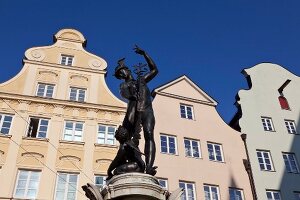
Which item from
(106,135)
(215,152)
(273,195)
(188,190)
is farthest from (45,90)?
(273,195)

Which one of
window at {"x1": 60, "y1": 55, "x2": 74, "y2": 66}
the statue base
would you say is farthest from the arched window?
the statue base

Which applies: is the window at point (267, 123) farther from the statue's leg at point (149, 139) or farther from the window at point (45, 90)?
the statue's leg at point (149, 139)

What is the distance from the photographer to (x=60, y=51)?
19.5 metres

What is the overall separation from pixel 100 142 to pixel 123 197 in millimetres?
11961

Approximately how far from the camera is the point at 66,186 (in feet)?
49.9

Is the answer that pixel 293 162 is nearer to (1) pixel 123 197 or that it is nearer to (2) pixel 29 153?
(2) pixel 29 153

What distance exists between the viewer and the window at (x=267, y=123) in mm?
20562

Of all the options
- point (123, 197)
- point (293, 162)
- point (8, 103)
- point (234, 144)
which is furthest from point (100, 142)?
point (123, 197)

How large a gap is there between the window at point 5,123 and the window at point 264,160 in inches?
470

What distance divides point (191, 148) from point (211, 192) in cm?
228

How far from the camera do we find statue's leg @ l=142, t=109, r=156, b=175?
223 inches

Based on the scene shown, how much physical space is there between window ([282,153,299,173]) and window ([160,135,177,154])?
5.99m

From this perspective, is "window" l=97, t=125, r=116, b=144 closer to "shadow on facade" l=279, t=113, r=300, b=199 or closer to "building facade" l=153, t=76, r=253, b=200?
"building facade" l=153, t=76, r=253, b=200

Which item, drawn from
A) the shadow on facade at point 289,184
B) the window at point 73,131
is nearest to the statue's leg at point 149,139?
the window at point 73,131
